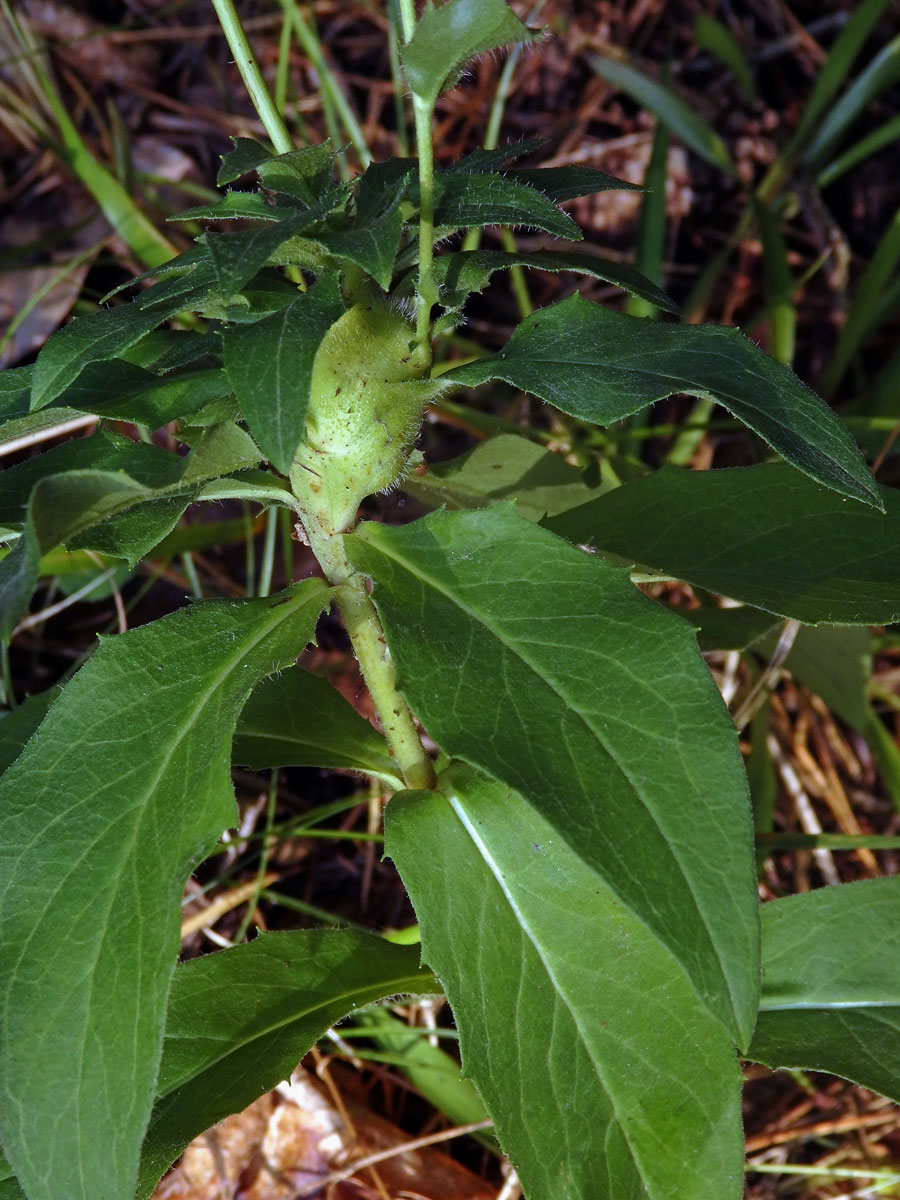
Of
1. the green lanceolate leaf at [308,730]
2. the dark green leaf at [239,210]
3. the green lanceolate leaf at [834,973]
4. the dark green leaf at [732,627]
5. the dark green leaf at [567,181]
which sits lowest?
the green lanceolate leaf at [834,973]

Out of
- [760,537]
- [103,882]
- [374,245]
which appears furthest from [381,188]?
[103,882]

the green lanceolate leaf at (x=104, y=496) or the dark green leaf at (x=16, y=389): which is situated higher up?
the dark green leaf at (x=16, y=389)

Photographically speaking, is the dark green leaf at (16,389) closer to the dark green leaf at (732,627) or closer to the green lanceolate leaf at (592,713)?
the green lanceolate leaf at (592,713)

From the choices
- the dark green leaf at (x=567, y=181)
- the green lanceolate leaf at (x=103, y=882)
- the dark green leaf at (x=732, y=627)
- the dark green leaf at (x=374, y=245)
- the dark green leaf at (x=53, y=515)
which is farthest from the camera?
the dark green leaf at (x=732, y=627)

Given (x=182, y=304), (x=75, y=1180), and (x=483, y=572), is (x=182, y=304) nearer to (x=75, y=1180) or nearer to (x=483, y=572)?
(x=483, y=572)

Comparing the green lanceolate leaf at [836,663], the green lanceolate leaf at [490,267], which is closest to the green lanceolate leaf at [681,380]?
the green lanceolate leaf at [490,267]

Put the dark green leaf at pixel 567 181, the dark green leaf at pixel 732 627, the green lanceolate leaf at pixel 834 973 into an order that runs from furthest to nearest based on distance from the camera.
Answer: the dark green leaf at pixel 732 627, the green lanceolate leaf at pixel 834 973, the dark green leaf at pixel 567 181

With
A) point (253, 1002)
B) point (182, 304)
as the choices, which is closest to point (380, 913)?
point (253, 1002)
